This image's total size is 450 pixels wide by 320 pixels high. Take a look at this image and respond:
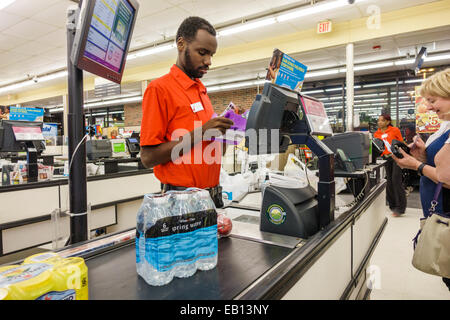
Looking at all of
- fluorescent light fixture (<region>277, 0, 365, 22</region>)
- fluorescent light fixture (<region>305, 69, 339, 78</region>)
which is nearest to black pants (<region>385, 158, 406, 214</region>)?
fluorescent light fixture (<region>277, 0, 365, 22</region>)

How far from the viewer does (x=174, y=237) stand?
0.83 meters

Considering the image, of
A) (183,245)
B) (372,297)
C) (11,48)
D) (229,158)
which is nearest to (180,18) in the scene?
(229,158)

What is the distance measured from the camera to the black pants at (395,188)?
5172 millimetres

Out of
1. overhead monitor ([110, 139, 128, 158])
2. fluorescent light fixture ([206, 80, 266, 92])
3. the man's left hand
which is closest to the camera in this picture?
the man's left hand

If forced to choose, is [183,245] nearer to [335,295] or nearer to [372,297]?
[335,295]

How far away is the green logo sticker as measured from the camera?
1253mm

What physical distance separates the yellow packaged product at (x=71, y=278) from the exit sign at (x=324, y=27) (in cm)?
664

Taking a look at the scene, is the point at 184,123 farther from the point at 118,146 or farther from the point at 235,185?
the point at 118,146

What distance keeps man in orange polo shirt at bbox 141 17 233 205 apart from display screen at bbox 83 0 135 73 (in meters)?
0.30

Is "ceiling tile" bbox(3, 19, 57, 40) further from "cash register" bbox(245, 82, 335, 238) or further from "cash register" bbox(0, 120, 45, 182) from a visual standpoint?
"cash register" bbox(245, 82, 335, 238)

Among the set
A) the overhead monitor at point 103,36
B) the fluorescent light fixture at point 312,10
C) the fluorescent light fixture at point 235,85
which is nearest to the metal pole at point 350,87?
the fluorescent light fixture at point 312,10

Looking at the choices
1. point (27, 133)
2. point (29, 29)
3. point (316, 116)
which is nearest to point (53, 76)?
point (29, 29)

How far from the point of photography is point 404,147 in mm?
1973

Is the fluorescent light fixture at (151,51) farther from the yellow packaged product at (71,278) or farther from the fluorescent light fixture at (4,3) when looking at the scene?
the yellow packaged product at (71,278)
